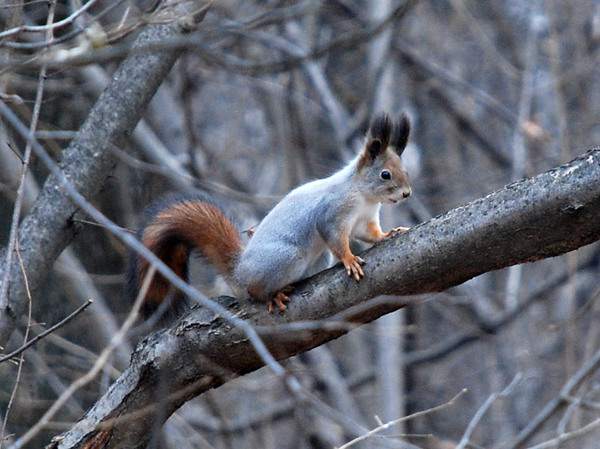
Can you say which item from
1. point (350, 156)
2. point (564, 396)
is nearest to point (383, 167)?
point (564, 396)

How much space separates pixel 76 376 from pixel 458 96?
4963 millimetres

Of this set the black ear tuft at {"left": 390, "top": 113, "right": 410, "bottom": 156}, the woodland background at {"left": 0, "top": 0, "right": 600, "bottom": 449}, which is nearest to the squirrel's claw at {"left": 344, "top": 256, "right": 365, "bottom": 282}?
the black ear tuft at {"left": 390, "top": 113, "right": 410, "bottom": 156}

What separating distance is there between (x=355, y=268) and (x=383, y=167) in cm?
94

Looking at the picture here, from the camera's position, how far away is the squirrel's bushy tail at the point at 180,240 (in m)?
3.17

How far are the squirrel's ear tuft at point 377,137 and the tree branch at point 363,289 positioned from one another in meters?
0.80

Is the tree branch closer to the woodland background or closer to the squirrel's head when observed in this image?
the squirrel's head

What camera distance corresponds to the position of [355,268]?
8.14ft

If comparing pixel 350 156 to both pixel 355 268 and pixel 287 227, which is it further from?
pixel 355 268

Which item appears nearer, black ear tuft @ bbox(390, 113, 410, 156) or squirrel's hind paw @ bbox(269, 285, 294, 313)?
squirrel's hind paw @ bbox(269, 285, 294, 313)

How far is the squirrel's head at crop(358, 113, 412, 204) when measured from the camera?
329 cm

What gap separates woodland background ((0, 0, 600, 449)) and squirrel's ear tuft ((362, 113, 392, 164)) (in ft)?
5.77

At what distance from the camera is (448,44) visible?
8.87 metres

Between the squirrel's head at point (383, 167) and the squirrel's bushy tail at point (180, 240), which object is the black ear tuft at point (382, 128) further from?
the squirrel's bushy tail at point (180, 240)

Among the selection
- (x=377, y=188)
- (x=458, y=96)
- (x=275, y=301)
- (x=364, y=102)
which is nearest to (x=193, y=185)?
(x=364, y=102)
